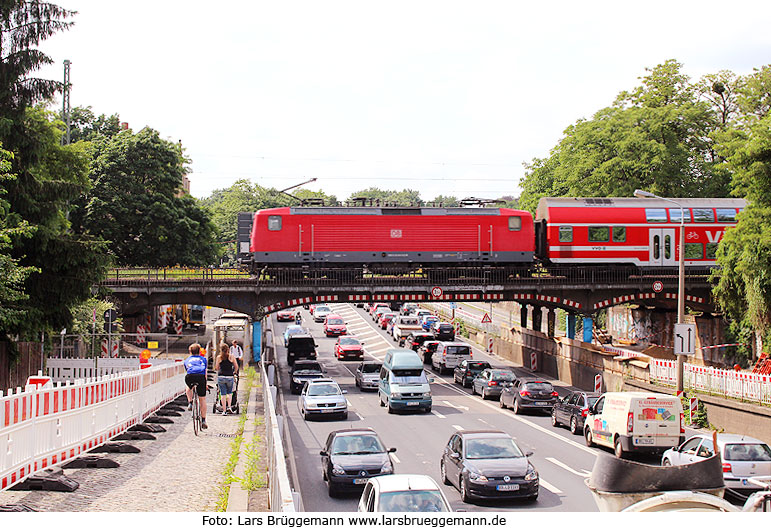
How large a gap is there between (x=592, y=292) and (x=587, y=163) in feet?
49.6

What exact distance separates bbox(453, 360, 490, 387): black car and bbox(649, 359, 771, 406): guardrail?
34.6 ft

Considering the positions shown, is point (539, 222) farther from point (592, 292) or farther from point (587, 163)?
point (587, 163)

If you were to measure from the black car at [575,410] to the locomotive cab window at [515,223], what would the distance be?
66.4 ft

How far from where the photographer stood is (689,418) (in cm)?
2973

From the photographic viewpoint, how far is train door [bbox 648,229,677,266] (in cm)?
4841

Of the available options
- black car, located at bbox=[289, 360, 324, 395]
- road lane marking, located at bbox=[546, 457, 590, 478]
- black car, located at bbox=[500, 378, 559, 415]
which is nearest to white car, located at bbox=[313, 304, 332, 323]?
black car, located at bbox=[289, 360, 324, 395]

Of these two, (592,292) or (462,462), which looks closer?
(462,462)

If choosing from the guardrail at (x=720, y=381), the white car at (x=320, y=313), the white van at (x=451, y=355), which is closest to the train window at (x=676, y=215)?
the white van at (x=451, y=355)

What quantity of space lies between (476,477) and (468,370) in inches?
1059

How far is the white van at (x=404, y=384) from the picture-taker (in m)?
33.2

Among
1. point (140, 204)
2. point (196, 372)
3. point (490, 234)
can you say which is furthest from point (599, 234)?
point (196, 372)

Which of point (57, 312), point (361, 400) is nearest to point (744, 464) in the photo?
point (57, 312)

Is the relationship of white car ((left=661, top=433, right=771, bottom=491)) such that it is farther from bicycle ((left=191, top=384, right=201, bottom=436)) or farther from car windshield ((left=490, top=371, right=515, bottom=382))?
car windshield ((left=490, top=371, right=515, bottom=382))

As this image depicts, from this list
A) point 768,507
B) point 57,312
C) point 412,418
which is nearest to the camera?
point 768,507
